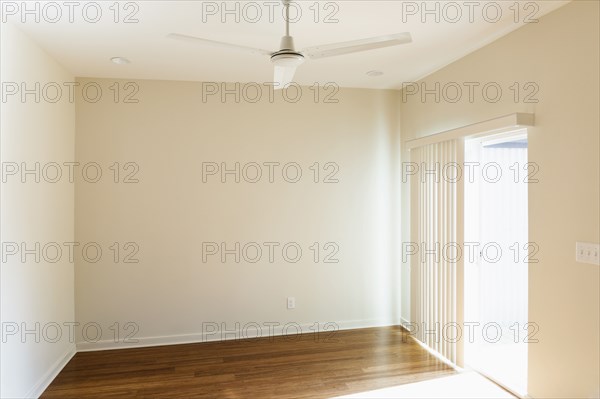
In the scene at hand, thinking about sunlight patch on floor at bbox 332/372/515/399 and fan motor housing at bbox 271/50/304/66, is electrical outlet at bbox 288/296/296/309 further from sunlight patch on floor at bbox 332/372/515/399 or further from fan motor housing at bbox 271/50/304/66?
fan motor housing at bbox 271/50/304/66

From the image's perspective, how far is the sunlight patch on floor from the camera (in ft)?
8.96

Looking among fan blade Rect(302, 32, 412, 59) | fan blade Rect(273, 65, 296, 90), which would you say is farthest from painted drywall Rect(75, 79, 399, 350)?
fan blade Rect(302, 32, 412, 59)

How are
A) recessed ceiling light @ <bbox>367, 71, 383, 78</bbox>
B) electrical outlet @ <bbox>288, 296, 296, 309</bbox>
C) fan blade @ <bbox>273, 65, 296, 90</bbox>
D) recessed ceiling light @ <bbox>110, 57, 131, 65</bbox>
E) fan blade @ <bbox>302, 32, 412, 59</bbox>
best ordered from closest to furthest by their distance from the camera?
fan blade @ <bbox>302, 32, 412, 59</bbox>
fan blade @ <bbox>273, 65, 296, 90</bbox>
recessed ceiling light @ <bbox>110, 57, 131, 65</bbox>
recessed ceiling light @ <bbox>367, 71, 383, 78</bbox>
electrical outlet @ <bbox>288, 296, 296, 309</bbox>

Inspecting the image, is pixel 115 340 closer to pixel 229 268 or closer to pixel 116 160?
pixel 229 268

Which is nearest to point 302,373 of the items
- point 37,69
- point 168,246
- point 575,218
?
point 168,246

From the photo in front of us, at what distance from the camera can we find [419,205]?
369 centimetres

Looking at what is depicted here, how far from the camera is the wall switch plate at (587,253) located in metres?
2.05

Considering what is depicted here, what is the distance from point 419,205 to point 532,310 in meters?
1.41

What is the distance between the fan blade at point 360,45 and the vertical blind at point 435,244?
4.72 ft

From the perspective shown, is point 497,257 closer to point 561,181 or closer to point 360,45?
point 561,181

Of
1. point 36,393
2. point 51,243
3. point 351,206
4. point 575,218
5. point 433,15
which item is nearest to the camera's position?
point 575,218

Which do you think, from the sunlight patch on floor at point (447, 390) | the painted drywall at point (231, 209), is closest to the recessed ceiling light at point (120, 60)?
the painted drywall at point (231, 209)

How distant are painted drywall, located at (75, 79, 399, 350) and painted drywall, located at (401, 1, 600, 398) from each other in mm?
1719

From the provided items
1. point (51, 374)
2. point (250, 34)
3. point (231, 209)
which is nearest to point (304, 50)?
point (250, 34)
